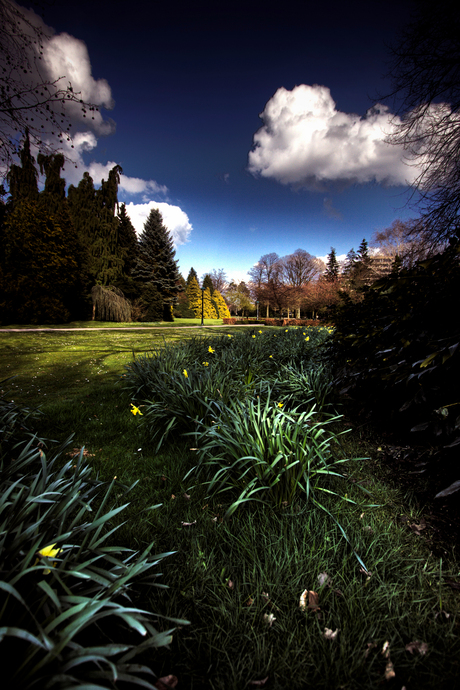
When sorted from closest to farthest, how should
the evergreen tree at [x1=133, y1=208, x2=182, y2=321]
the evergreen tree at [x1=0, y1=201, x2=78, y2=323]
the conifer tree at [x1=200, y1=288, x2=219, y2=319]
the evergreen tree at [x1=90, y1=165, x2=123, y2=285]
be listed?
the evergreen tree at [x1=0, y1=201, x2=78, y2=323]
the evergreen tree at [x1=90, y1=165, x2=123, y2=285]
the evergreen tree at [x1=133, y1=208, x2=182, y2=321]
the conifer tree at [x1=200, y1=288, x2=219, y2=319]

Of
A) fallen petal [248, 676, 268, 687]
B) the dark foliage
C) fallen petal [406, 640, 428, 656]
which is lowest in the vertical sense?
fallen petal [248, 676, 268, 687]

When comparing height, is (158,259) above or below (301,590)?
above

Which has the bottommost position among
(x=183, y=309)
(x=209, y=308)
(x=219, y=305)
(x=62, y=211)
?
(x=183, y=309)

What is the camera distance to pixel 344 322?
2979 millimetres

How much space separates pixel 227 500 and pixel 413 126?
5859mm

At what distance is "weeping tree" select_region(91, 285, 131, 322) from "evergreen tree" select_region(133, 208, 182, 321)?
5520 millimetres

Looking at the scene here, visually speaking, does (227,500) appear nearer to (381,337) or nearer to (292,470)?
(292,470)

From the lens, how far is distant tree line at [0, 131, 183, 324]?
14305mm

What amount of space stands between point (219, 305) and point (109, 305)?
2852 centimetres

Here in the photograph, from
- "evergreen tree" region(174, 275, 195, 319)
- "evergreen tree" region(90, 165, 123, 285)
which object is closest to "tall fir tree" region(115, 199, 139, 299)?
"evergreen tree" region(90, 165, 123, 285)

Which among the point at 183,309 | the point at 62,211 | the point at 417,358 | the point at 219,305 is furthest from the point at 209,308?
the point at 417,358

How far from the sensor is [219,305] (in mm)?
45938

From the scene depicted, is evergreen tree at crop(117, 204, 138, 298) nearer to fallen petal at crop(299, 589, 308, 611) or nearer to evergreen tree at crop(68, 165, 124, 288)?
evergreen tree at crop(68, 165, 124, 288)

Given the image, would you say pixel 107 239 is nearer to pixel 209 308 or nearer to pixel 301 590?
pixel 209 308
